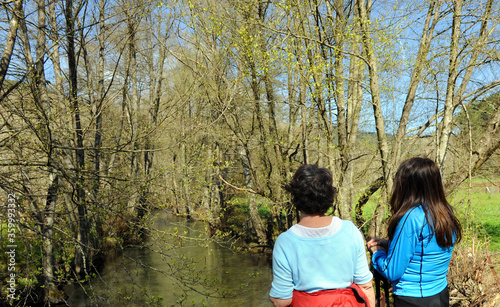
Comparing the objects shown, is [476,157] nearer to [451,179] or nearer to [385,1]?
[451,179]

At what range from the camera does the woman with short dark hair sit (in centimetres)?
183

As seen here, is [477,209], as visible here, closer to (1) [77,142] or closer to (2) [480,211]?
(2) [480,211]

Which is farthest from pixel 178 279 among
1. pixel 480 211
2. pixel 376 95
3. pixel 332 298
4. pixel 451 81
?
pixel 480 211

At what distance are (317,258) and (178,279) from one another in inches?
158

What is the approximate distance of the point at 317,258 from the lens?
1.84 meters

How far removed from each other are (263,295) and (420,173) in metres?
6.93

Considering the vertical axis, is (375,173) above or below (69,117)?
below

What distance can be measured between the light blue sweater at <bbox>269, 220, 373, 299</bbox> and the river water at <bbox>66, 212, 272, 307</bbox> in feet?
11.9

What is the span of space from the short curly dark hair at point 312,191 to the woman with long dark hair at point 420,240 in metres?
0.48

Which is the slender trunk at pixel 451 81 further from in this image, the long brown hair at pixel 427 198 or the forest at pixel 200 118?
the long brown hair at pixel 427 198

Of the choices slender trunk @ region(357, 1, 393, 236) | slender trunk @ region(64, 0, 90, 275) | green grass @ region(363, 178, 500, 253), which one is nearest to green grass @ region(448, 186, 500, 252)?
green grass @ region(363, 178, 500, 253)

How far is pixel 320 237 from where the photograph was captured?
1875mm

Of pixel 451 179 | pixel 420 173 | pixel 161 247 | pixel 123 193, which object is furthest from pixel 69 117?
pixel 451 179

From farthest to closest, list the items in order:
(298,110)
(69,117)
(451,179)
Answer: (298,110) → (69,117) → (451,179)
